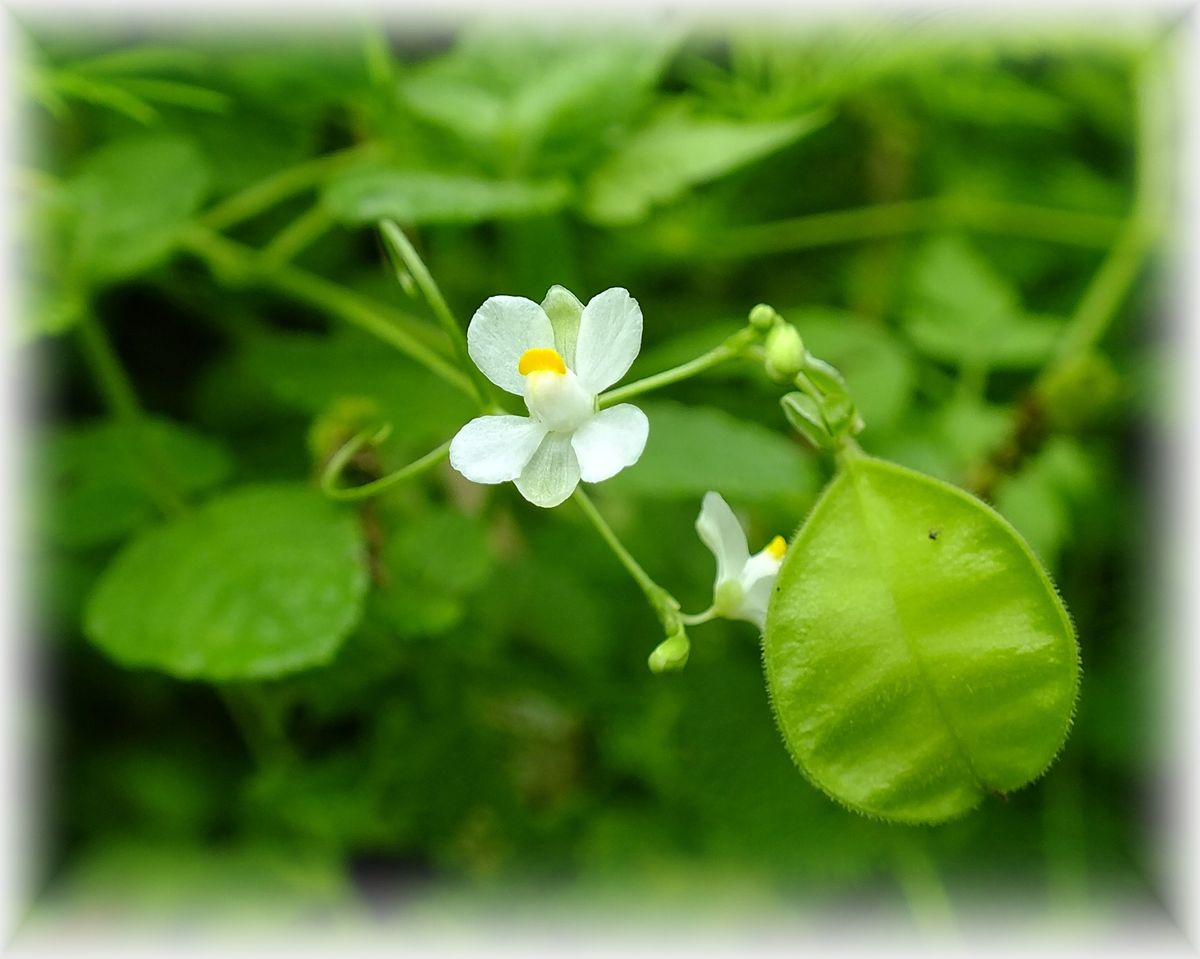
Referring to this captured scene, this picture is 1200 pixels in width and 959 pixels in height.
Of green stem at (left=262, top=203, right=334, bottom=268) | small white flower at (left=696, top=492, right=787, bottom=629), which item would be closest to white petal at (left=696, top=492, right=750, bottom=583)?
small white flower at (left=696, top=492, right=787, bottom=629)

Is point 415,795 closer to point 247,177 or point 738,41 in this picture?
point 247,177

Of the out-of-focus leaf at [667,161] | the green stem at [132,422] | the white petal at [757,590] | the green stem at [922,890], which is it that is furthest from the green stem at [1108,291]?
the green stem at [132,422]

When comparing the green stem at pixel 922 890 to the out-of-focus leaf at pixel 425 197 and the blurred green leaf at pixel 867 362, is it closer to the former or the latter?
the blurred green leaf at pixel 867 362

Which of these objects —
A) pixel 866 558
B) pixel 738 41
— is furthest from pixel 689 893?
pixel 738 41

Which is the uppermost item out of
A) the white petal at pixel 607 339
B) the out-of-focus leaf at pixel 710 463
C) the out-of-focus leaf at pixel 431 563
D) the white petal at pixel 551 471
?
the white petal at pixel 607 339

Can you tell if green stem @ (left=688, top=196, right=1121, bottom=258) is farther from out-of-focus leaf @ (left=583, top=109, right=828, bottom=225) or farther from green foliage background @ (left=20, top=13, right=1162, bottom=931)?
out-of-focus leaf @ (left=583, top=109, right=828, bottom=225)

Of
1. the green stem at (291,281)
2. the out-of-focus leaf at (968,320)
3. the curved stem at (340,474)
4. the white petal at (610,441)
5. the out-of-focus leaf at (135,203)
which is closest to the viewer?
the white petal at (610,441)

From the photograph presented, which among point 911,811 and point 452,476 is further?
point 452,476
